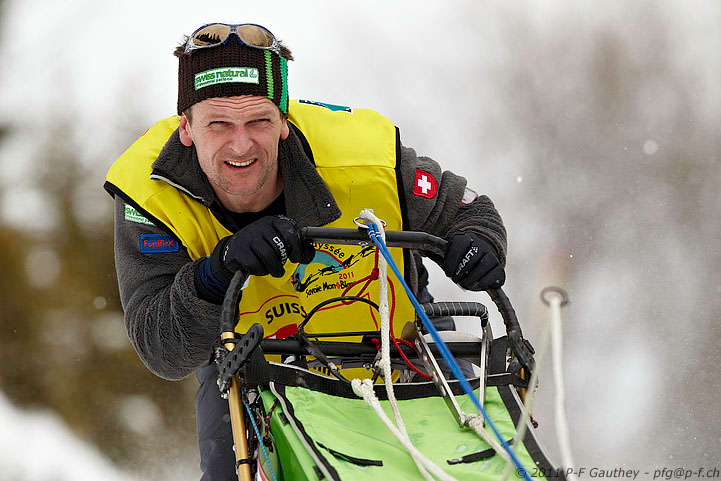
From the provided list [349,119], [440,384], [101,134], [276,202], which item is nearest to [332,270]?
[276,202]

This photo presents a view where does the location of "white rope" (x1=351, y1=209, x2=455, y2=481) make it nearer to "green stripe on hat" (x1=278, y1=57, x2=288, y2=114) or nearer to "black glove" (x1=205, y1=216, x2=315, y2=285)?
"black glove" (x1=205, y1=216, x2=315, y2=285)

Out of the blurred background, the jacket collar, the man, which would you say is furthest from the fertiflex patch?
the blurred background

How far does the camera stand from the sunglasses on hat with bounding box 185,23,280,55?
201 centimetres

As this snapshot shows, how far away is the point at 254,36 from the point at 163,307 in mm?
701

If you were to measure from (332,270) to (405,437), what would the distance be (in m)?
0.88

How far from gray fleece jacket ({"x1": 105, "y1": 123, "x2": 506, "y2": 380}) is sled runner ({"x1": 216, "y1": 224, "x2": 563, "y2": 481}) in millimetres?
266

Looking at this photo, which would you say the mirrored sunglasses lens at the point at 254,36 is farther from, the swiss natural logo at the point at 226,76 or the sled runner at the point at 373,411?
the sled runner at the point at 373,411

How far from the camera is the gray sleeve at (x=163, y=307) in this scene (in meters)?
1.85

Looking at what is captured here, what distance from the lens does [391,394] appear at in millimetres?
1517

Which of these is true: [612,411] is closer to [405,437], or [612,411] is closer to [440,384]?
[440,384]

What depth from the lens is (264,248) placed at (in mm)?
1651

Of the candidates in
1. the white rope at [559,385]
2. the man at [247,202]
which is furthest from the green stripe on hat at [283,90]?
the white rope at [559,385]

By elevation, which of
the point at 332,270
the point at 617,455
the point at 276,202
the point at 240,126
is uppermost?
the point at 240,126

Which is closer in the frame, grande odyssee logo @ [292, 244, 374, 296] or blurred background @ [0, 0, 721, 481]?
grande odyssee logo @ [292, 244, 374, 296]
